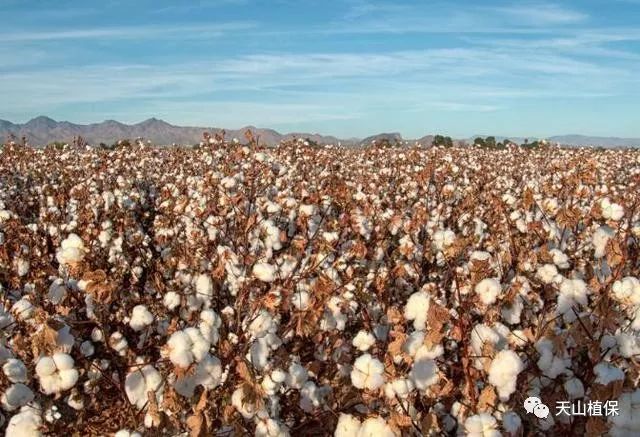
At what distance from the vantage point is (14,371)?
296cm

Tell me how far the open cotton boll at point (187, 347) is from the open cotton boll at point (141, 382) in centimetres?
32

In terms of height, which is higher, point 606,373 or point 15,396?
point 606,373

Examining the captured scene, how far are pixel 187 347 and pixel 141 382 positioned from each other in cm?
41

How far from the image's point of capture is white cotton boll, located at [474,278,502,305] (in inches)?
137

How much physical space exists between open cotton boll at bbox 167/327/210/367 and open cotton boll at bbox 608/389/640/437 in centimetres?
176

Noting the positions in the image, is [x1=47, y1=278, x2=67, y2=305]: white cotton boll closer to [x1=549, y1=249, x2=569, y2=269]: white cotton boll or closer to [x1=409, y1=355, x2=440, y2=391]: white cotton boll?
[x1=409, y1=355, x2=440, y2=391]: white cotton boll

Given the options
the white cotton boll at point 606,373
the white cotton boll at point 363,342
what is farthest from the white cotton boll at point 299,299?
the white cotton boll at point 606,373

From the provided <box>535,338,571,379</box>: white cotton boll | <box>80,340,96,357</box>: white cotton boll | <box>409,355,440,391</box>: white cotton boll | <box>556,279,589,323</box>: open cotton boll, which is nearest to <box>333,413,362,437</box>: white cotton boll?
<box>409,355,440,391</box>: white cotton boll

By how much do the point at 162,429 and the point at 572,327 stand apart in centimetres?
200

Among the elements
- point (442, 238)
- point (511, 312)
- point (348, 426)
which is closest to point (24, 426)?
point (348, 426)

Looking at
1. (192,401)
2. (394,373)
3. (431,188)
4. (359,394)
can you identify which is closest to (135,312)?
(192,401)

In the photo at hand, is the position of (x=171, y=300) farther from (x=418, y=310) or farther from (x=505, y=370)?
(x=505, y=370)

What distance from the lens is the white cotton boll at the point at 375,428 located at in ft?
8.74

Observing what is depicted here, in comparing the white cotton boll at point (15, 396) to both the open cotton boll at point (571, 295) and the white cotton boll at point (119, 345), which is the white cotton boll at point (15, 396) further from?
the open cotton boll at point (571, 295)
